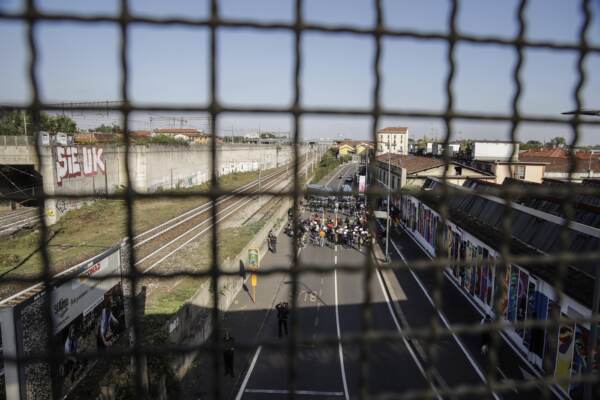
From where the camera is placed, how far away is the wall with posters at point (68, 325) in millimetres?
5700

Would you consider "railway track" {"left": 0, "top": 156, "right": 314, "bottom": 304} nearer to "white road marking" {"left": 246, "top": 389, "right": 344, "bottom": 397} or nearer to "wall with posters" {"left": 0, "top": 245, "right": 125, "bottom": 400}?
"white road marking" {"left": 246, "top": 389, "right": 344, "bottom": 397}

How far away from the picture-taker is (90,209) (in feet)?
84.1

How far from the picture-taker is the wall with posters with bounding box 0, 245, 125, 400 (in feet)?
18.7

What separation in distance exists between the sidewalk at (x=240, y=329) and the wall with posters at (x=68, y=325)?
206cm

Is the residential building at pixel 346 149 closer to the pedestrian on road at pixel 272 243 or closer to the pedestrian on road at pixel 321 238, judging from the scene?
the pedestrian on road at pixel 321 238

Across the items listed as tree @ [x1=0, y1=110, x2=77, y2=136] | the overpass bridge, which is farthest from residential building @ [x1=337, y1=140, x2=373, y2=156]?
tree @ [x1=0, y1=110, x2=77, y2=136]

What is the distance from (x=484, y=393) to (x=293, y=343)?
3.13 ft

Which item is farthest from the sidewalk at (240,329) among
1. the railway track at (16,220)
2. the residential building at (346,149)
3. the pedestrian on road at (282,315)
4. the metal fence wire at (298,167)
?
the residential building at (346,149)

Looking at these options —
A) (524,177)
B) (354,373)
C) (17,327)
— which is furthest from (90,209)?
(524,177)

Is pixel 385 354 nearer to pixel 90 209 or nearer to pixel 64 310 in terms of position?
pixel 64 310

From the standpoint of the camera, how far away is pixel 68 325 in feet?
23.2

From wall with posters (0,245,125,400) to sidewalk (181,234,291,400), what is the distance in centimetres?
206

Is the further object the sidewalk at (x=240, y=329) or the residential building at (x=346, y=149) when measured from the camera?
A: the residential building at (x=346, y=149)

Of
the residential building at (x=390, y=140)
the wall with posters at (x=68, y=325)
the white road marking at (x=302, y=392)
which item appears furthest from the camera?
the white road marking at (x=302, y=392)
